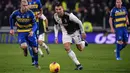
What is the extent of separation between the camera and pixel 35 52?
1659cm

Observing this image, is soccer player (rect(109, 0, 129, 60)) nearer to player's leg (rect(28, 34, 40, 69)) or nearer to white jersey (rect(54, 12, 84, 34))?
white jersey (rect(54, 12, 84, 34))

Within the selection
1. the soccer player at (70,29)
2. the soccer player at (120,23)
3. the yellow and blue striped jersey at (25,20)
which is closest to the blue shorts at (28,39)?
the yellow and blue striped jersey at (25,20)

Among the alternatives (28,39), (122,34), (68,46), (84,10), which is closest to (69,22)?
(68,46)

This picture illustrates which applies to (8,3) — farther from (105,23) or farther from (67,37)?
(67,37)

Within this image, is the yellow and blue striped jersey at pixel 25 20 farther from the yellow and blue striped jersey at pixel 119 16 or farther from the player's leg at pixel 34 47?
the yellow and blue striped jersey at pixel 119 16

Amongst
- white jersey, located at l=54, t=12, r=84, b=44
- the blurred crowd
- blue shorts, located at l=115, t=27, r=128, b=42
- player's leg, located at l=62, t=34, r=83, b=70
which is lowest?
the blurred crowd

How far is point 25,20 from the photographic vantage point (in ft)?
54.7

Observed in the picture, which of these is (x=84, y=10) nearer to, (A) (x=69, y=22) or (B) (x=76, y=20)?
(A) (x=69, y=22)

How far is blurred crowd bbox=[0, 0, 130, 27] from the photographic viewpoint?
35.3m

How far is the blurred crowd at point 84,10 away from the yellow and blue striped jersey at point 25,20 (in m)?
18.1

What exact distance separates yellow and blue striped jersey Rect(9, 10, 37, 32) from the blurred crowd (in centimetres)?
1812

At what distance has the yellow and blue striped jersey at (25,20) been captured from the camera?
16.6m

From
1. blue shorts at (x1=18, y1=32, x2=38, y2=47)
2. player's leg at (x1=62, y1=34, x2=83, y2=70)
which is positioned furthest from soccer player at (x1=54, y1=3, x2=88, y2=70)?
blue shorts at (x1=18, y1=32, x2=38, y2=47)

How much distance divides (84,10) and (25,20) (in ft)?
61.0
